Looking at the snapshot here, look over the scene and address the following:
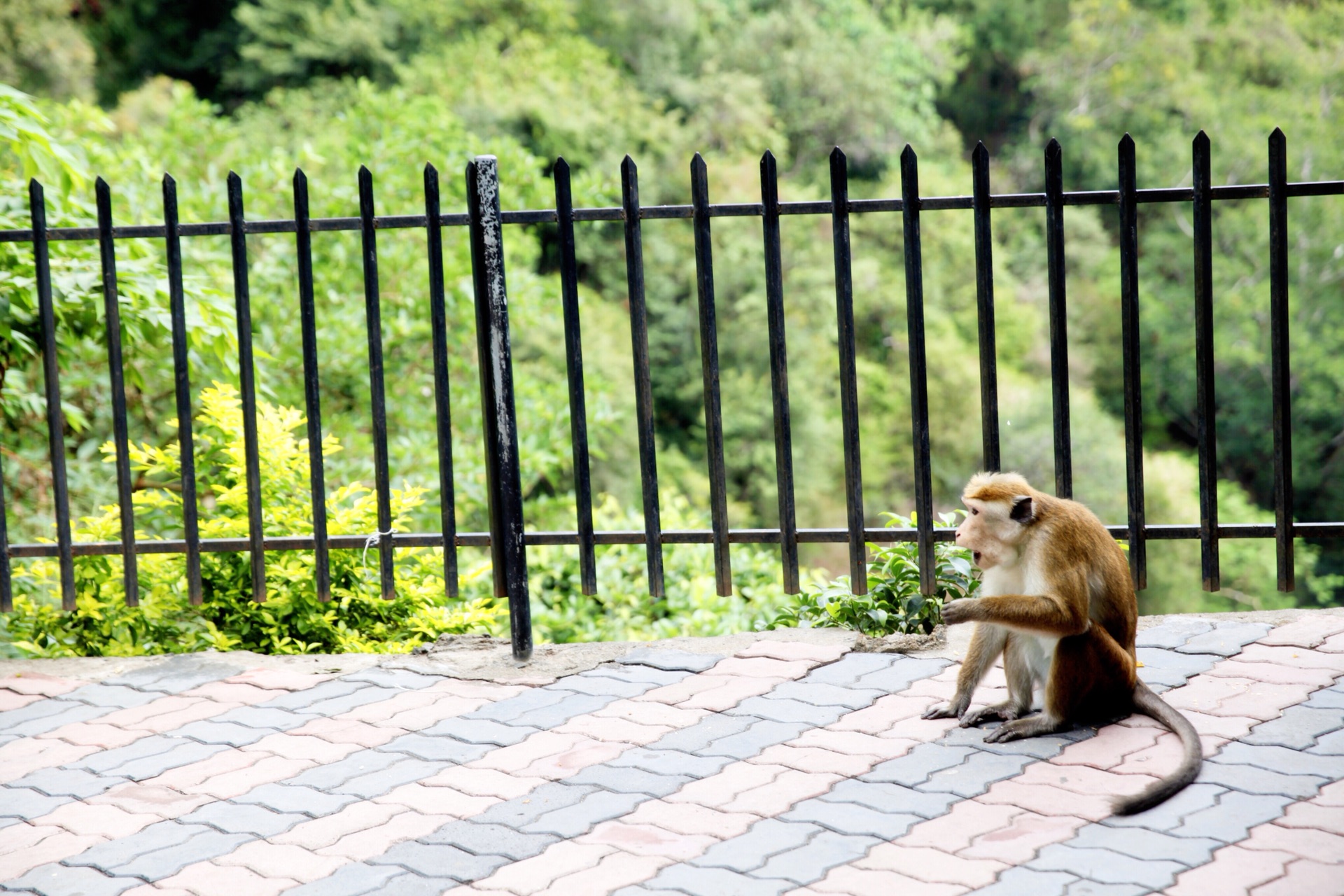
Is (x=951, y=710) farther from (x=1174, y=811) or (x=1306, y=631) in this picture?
(x=1306, y=631)

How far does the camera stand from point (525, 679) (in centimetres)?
451

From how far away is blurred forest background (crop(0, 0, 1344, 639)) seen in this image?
57.2 ft

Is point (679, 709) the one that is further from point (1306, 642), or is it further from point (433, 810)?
point (1306, 642)

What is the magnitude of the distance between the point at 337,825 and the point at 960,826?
1622mm

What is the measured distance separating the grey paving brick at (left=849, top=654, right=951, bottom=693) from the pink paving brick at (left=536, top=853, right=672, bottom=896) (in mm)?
1388

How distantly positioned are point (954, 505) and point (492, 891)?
57.2 feet

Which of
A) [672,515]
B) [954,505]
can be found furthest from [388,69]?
[672,515]

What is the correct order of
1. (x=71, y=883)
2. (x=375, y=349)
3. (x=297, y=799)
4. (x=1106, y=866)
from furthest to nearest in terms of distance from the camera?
(x=375, y=349) < (x=297, y=799) < (x=71, y=883) < (x=1106, y=866)

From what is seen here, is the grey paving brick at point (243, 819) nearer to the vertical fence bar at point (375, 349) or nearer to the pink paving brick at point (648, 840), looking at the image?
the pink paving brick at point (648, 840)

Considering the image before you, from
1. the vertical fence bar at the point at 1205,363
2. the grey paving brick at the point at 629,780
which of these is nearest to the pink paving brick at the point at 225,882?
the grey paving brick at the point at 629,780

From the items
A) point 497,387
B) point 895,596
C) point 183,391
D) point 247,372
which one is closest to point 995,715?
point 895,596

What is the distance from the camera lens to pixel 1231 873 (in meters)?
2.81

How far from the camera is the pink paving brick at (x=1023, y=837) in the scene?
296cm

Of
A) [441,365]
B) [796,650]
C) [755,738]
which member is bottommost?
[755,738]
